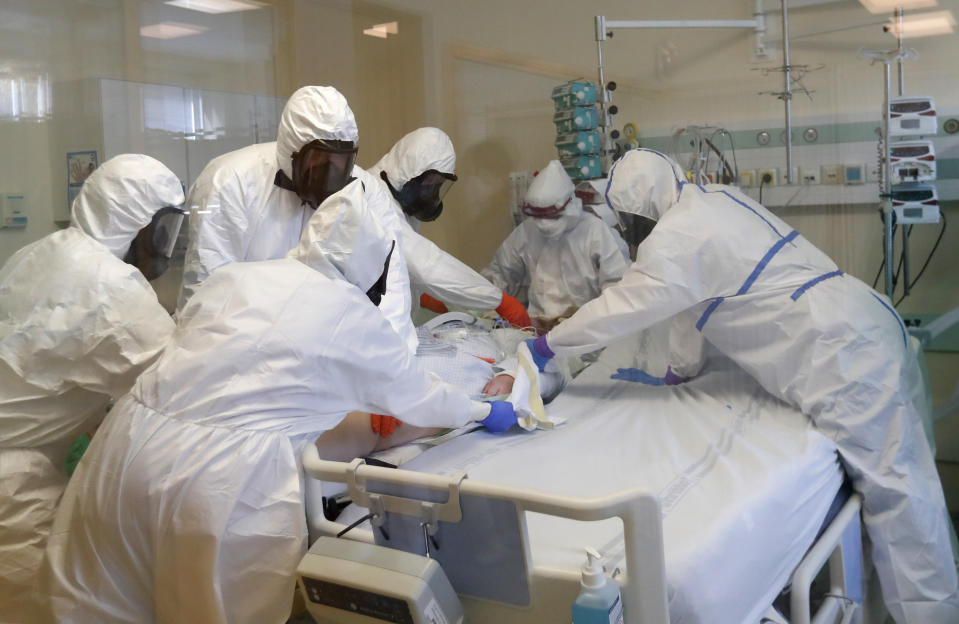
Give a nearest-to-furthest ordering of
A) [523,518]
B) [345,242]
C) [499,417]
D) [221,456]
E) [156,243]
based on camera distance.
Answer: [523,518] < [221,456] < [345,242] < [499,417] < [156,243]

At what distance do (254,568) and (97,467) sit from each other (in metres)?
0.35

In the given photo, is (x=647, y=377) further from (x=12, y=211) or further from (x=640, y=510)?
(x=12, y=211)

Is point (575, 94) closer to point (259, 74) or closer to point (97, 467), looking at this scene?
point (259, 74)

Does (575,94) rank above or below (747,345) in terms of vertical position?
above

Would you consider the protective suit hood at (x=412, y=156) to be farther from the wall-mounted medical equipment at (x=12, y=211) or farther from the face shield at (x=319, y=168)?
the wall-mounted medical equipment at (x=12, y=211)

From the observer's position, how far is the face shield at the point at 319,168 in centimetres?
227

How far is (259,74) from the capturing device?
257 centimetres

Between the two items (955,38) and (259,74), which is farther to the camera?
(259,74)

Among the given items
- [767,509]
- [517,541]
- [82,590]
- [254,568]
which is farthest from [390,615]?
[767,509]

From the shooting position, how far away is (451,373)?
2.24 metres

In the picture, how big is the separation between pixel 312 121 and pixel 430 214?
0.64m

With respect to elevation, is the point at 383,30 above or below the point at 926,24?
above

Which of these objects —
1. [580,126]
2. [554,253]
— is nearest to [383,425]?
[554,253]

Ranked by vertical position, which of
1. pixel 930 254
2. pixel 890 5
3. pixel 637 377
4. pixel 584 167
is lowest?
pixel 637 377
